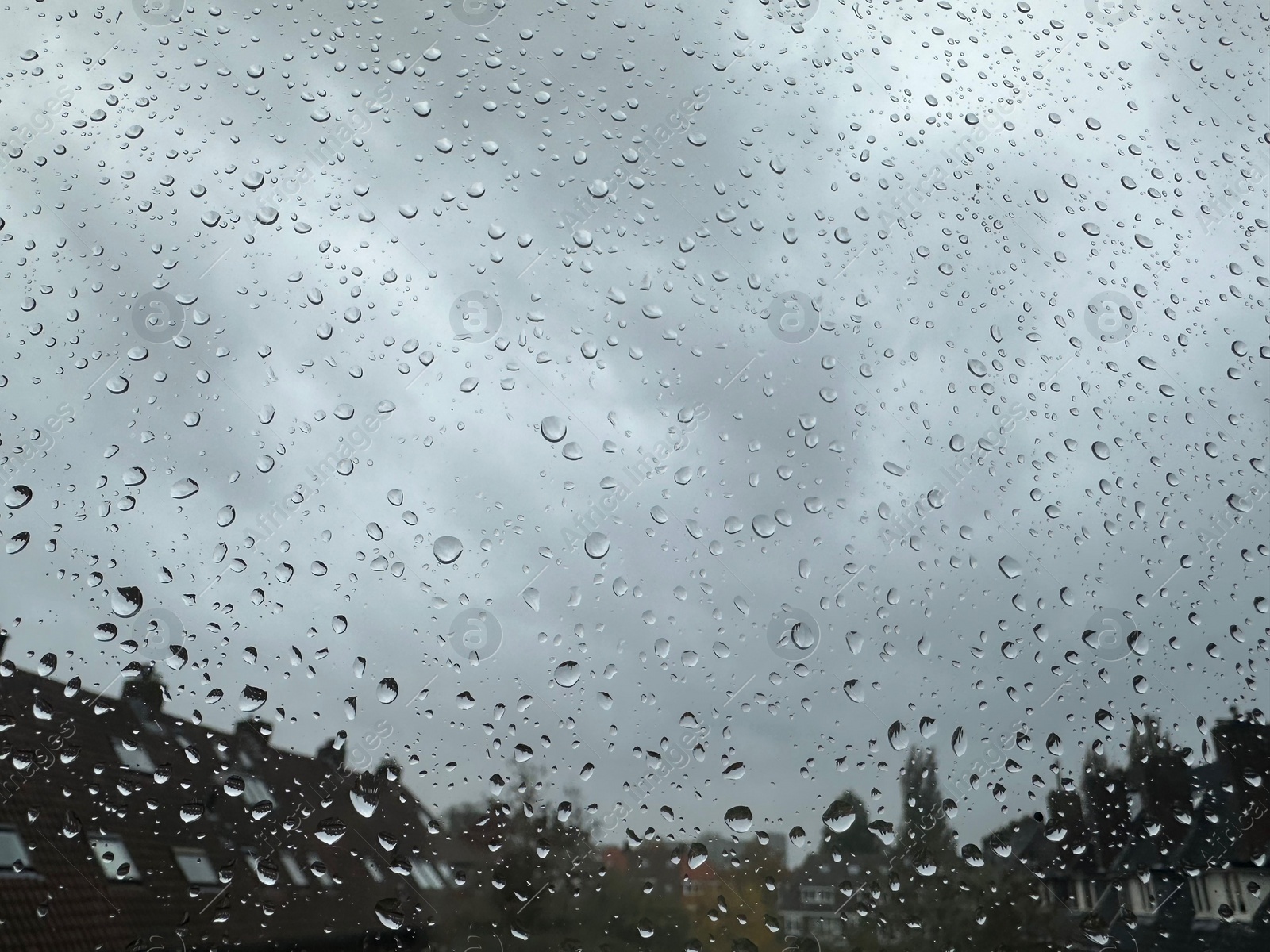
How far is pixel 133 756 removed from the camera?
5.02ft

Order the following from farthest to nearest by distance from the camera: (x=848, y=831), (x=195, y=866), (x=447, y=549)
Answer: (x=447, y=549) < (x=848, y=831) < (x=195, y=866)

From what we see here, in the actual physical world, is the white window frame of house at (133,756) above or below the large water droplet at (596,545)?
Answer: below

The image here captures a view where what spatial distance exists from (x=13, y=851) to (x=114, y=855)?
195 mm

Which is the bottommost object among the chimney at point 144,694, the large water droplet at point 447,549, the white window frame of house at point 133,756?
the white window frame of house at point 133,756

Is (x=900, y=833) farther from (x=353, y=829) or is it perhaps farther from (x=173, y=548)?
(x=173, y=548)

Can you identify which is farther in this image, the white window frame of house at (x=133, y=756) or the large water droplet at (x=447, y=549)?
the large water droplet at (x=447, y=549)

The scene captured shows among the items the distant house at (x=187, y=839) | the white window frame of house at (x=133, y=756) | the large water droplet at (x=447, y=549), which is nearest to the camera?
the distant house at (x=187, y=839)

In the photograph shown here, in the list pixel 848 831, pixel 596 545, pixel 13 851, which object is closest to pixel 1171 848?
pixel 848 831

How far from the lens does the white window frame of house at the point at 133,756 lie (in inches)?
59.9

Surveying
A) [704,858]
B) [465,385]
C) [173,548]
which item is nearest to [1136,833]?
Answer: [704,858]

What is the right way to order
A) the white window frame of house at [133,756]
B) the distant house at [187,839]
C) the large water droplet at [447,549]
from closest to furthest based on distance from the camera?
the distant house at [187,839], the white window frame of house at [133,756], the large water droplet at [447,549]

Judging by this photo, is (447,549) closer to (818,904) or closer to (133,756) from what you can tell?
(133,756)

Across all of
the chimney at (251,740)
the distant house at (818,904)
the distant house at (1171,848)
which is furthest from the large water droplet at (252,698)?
the distant house at (1171,848)

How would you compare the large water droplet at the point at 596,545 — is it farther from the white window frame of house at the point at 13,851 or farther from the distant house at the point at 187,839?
the white window frame of house at the point at 13,851
